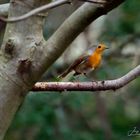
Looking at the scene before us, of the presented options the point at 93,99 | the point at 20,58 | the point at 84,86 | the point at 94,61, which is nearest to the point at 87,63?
the point at 94,61

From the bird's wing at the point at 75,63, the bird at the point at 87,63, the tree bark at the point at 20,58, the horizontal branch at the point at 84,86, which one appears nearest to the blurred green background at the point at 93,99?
the bird at the point at 87,63

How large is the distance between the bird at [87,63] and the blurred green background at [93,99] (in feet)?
A: 1.78

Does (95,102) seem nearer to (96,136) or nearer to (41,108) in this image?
(96,136)

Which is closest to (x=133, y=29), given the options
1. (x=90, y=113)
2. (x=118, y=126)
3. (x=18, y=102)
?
(x=118, y=126)

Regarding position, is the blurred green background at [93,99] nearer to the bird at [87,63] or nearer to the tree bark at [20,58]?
the bird at [87,63]

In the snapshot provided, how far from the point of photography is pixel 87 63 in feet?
13.9

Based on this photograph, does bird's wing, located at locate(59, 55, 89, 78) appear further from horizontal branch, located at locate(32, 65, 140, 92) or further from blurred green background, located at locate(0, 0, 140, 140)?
horizontal branch, located at locate(32, 65, 140, 92)

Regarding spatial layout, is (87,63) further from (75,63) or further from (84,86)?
(84,86)

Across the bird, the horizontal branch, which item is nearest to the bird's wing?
the bird

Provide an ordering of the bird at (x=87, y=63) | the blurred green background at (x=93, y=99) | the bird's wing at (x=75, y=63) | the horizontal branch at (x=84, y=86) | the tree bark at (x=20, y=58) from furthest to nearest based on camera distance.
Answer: the blurred green background at (x=93, y=99), the bird at (x=87, y=63), the bird's wing at (x=75, y=63), the horizontal branch at (x=84, y=86), the tree bark at (x=20, y=58)

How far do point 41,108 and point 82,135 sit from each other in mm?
629

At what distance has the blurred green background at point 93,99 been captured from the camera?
211 inches

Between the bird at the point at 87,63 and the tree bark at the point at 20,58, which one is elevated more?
the tree bark at the point at 20,58

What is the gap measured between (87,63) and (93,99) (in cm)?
251
